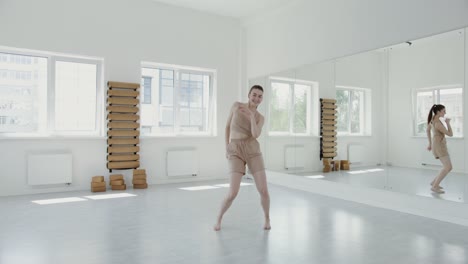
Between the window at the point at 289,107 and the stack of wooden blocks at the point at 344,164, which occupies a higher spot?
the window at the point at 289,107

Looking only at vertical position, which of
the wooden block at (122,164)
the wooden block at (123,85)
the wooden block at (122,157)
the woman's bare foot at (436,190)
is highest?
the wooden block at (123,85)

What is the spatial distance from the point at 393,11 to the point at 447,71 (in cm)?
102

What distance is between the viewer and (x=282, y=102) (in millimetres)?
6500

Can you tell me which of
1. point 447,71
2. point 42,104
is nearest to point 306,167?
point 447,71

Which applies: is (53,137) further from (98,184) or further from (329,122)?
(329,122)

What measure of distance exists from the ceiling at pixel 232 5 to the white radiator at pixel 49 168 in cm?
323

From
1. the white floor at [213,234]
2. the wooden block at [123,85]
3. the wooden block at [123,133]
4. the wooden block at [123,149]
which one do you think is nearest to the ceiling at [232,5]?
the wooden block at [123,85]

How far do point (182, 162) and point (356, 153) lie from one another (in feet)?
10.1

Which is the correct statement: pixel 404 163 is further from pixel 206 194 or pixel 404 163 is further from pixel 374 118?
pixel 206 194

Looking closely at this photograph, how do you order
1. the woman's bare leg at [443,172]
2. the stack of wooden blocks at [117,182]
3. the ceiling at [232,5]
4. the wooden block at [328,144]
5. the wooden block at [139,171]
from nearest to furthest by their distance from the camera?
the woman's bare leg at [443,172] → the wooden block at [328,144] → the stack of wooden blocks at [117,182] → the wooden block at [139,171] → the ceiling at [232,5]

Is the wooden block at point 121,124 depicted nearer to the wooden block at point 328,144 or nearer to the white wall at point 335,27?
the white wall at point 335,27

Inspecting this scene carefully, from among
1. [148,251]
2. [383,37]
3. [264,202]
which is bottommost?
[148,251]

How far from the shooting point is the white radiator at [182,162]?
6.45m

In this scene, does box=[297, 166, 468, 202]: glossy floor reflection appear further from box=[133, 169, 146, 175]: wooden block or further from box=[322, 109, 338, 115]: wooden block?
box=[133, 169, 146, 175]: wooden block
